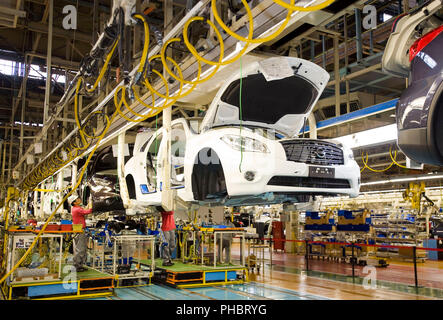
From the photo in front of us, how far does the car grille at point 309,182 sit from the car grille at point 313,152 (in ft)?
0.70

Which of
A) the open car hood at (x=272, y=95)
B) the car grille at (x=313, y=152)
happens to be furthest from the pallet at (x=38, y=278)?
the car grille at (x=313, y=152)

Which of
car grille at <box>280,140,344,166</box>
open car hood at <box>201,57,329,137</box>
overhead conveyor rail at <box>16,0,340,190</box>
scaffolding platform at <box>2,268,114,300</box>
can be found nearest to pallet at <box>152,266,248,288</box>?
scaffolding platform at <box>2,268,114,300</box>

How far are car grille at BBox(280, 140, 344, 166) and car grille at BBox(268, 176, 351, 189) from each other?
0.21 metres

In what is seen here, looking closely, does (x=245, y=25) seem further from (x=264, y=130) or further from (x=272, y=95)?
(x=264, y=130)

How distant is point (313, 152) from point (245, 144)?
88 cm

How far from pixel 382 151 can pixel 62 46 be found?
8.90 meters

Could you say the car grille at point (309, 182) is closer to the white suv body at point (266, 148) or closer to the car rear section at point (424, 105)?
the white suv body at point (266, 148)

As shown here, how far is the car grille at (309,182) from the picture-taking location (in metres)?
4.85

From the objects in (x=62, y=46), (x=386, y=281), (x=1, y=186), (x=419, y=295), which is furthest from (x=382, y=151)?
(x=1, y=186)

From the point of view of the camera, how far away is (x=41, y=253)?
33.6 ft

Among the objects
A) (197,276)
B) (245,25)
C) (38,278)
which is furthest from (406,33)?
(197,276)

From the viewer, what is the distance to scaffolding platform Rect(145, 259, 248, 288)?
8.00 meters

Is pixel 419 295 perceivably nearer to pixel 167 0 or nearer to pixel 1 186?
pixel 167 0

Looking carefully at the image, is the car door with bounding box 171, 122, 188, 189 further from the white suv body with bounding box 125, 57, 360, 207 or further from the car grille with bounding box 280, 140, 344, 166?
the car grille with bounding box 280, 140, 344, 166
